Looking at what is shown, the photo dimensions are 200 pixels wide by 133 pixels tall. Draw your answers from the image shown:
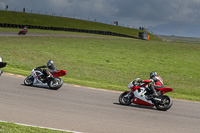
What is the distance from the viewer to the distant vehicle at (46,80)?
16.0 metres

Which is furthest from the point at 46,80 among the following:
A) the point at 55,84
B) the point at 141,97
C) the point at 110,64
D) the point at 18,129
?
the point at 110,64

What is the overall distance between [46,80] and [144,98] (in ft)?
19.4

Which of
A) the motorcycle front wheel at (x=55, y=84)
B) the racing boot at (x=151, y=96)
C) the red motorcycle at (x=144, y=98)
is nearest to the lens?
the red motorcycle at (x=144, y=98)

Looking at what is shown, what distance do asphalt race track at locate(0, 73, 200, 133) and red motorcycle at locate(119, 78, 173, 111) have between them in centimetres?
27

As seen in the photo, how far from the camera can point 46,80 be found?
16250 mm

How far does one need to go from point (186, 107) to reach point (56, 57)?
20.6m

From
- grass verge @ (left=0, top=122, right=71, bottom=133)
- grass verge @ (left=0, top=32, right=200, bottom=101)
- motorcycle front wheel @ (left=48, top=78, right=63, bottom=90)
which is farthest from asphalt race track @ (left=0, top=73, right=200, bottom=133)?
grass verge @ (left=0, top=32, right=200, bottom=101)

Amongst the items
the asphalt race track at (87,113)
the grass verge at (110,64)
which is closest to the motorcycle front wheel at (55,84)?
the asphalt race track at (87,113)

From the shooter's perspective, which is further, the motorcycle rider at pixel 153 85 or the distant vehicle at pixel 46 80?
the distant vehicle at pixel 46 80

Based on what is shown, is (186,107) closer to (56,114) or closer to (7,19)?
(56,114)

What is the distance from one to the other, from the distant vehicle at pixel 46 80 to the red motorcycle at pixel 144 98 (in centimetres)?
410

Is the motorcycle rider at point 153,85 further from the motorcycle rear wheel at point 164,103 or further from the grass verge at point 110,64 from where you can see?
the grass verge at point 110,64

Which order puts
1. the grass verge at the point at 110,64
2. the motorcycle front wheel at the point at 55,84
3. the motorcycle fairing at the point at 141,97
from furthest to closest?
the grass verge at the point at 110,64 → the motorcycle front wheel at the point at 55,84 → the motorcycle fairing at the point at 141,97

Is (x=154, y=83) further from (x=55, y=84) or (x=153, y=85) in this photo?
(x=55, y=84)
